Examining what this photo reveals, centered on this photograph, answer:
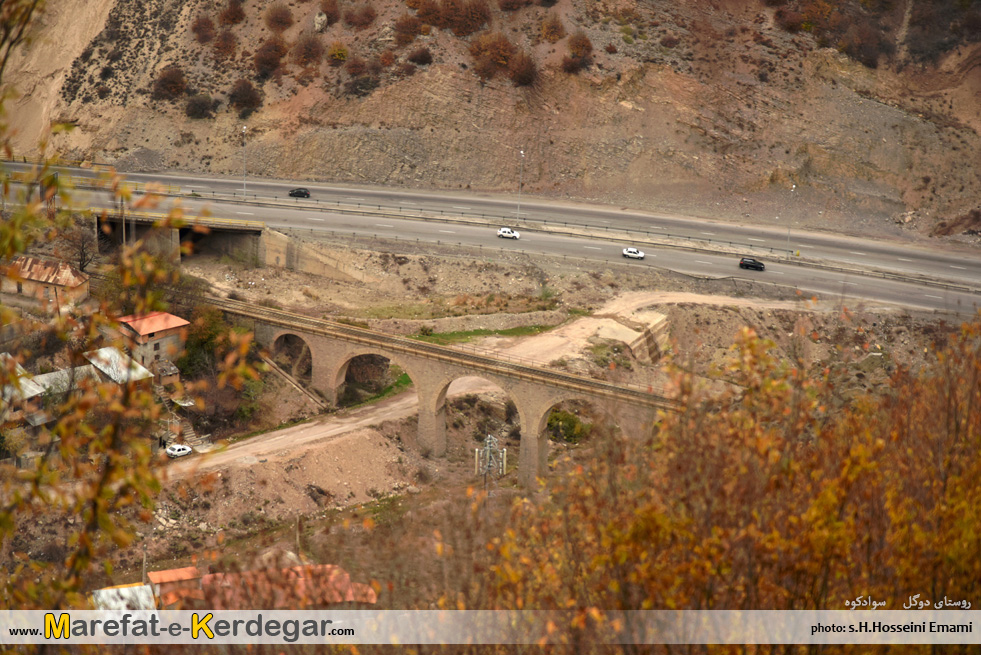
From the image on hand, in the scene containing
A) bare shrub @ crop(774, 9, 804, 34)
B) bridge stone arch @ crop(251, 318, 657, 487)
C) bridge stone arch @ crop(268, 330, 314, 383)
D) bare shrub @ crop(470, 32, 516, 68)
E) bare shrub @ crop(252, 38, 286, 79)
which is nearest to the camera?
bridge stone arch @ crop(251, 318, 657, 487)

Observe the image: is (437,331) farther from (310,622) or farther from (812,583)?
(812,583)

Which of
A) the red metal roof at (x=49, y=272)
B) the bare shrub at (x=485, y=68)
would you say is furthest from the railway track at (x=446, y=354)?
the bare shrub at (x=485, y=68)

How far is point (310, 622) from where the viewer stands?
768 inches

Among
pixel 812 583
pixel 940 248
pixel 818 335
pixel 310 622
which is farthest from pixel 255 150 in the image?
pixel 812 583

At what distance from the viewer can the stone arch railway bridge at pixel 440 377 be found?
4944 centimetres

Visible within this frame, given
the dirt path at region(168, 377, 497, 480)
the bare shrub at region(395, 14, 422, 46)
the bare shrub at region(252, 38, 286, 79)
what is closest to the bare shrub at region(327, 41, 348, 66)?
the bare shrub at region(252, 38, 286, 79)

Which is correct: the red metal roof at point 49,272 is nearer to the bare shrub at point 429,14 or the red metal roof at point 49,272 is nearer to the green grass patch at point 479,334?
the green grass patch at point 479,334

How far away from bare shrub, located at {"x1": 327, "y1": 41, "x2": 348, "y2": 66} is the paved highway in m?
14.2

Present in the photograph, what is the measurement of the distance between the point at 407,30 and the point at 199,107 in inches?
796

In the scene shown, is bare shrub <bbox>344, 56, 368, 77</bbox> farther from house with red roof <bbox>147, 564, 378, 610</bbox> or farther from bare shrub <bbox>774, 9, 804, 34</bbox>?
house with red roof <bbox>147, 564, 378, 610</bbox>

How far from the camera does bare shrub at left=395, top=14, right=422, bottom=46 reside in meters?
88.0

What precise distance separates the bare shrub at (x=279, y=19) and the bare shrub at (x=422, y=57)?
12.9 metres

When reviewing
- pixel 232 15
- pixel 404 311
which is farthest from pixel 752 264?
pixel 232 15

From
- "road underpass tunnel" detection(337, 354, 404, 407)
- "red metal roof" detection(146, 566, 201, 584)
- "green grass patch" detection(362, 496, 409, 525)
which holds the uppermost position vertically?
"road underpass tunnel" detection(337, 354, 404, 407)
